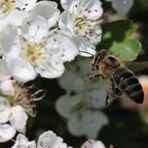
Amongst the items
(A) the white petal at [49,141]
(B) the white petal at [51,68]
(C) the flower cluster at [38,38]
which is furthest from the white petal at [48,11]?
(A) the white petal at [49,141]

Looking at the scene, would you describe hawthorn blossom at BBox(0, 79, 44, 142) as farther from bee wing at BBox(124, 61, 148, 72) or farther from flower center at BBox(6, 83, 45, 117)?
bee wing at BBox(124, 61, 148, 72)

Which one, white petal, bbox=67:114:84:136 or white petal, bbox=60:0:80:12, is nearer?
white petal, bbox=60:0:80:12

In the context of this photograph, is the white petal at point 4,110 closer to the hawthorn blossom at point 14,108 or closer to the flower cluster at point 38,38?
the hawthorn blossom at point 14,108

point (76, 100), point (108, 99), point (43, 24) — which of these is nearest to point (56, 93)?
point (76, 100)

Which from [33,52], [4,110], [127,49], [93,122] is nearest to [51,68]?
[33,52]

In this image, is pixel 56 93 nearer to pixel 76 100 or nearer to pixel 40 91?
pixel 76 100

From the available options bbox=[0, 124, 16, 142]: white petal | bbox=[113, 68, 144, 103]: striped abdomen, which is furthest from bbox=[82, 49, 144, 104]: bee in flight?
bbox=[0, 124, 16, 142]: white petal

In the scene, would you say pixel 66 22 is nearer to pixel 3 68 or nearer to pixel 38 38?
pixel 38 38
